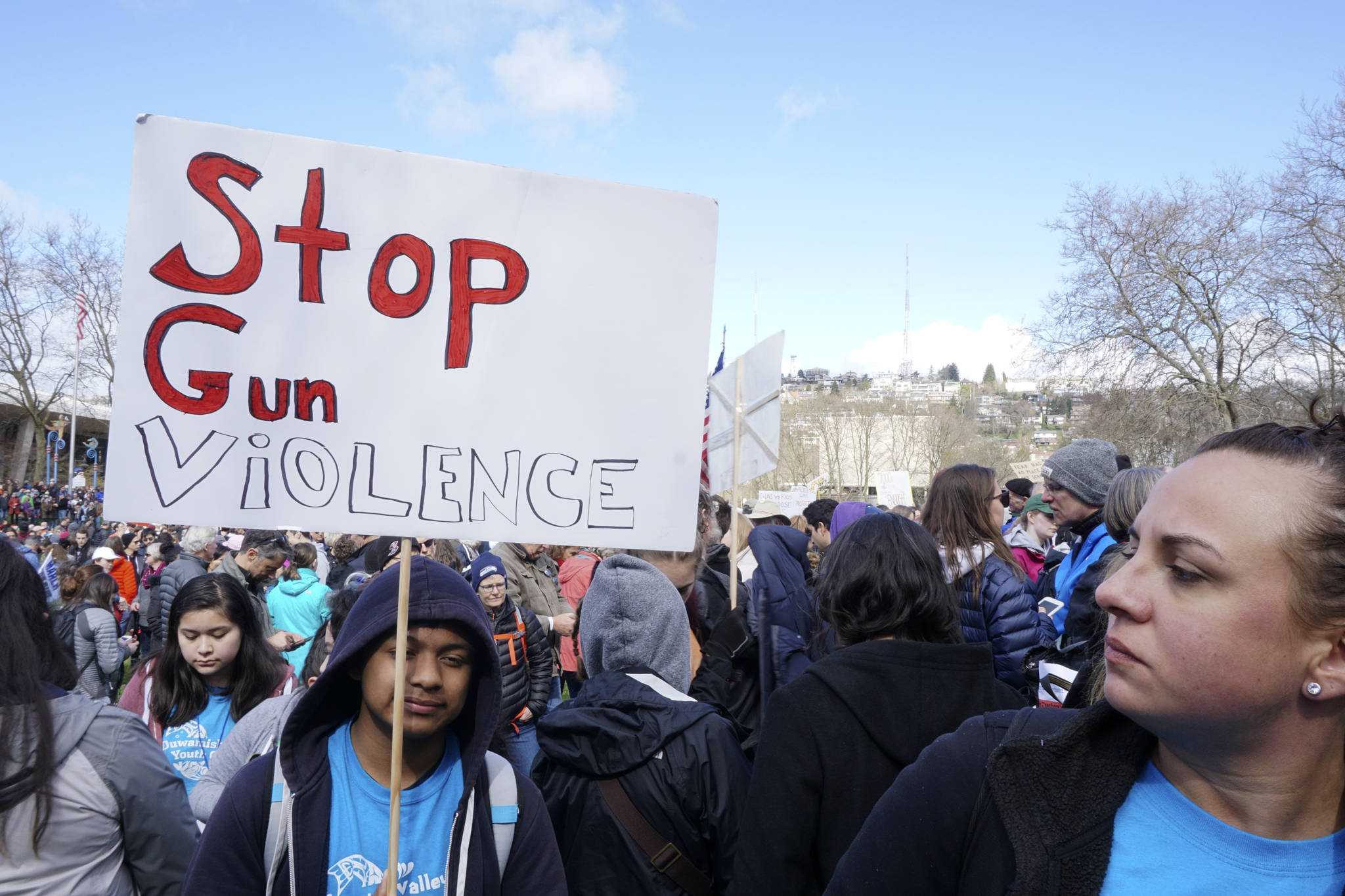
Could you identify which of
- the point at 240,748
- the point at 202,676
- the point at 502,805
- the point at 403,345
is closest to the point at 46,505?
the point at 202,676

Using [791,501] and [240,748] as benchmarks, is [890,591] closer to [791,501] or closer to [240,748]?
[240,748]

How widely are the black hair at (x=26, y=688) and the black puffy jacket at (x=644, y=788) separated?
47.6 inches

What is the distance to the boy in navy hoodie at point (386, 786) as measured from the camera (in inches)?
71.4

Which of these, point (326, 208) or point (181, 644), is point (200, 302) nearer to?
point (326, 208)

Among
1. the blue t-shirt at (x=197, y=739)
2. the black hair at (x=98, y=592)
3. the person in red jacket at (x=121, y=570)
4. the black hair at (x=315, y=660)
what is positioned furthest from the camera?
the person in red jacket at (x=121, y=570)

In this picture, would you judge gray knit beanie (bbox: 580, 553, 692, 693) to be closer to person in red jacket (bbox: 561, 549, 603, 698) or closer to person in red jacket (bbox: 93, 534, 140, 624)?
person in red jacket (bbox: 561, 549, 603, 698)

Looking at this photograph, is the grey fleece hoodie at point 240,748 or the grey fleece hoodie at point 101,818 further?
the grey fleece hoodie at point 240,748

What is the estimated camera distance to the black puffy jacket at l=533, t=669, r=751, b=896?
2486mm

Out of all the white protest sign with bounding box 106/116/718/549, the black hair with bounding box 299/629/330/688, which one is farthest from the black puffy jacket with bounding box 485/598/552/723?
the white protest sign with bounding box 106/116/718/549

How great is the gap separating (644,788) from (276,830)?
1.01 metres

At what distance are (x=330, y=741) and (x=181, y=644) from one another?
6.66ft

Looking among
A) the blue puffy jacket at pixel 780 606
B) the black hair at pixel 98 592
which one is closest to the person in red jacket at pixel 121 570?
the black hair at pixel 98 592

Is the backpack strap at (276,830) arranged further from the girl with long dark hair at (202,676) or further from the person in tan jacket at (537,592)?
the person in tan jacket at (537,592)

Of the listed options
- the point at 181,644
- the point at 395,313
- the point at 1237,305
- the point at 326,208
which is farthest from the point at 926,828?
the point at 1237,305
